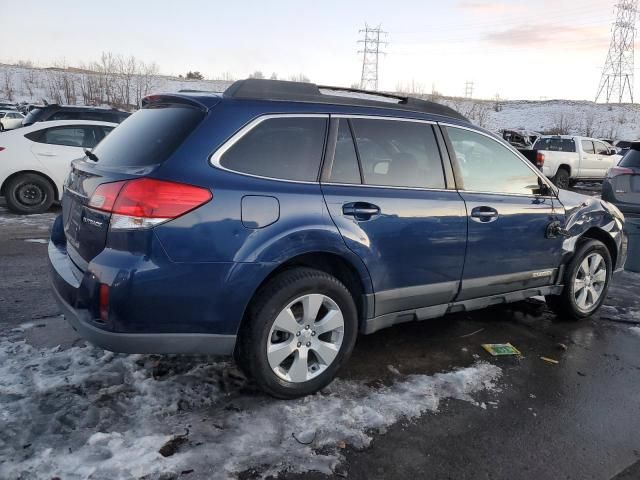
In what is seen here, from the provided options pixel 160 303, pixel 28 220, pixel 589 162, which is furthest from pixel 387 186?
pixel 589 162

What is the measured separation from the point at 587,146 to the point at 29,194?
56.9 ft

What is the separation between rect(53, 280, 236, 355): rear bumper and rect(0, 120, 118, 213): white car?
6.68 meters

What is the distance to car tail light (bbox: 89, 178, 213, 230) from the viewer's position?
2.67 m

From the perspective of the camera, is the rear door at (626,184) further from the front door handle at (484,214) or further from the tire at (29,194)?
the tire at (29,194)

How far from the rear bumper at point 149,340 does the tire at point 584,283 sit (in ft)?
10.9

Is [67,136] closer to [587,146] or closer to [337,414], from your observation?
[337,414]

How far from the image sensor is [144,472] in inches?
97.4

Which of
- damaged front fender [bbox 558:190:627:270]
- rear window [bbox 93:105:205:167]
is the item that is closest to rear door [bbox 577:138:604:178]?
damaged front fender [bbox 558:190:627:270]

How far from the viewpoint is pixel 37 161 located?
28.8 feet

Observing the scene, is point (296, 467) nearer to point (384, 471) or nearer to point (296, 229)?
point (384, 471)

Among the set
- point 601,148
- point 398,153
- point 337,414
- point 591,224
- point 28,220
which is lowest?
point 337,414

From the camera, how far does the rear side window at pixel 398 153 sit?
137 inches

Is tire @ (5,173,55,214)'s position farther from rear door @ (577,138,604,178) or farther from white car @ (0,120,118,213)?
rear door @ (577,138,604,178)

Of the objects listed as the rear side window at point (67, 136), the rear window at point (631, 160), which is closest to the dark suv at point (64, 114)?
the rear side window at point (67, 136)
